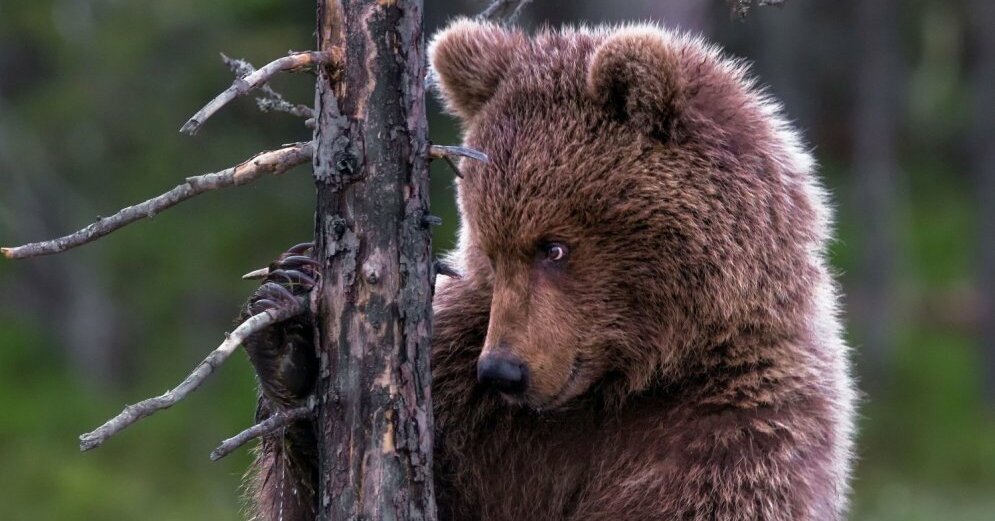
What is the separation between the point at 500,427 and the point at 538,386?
449 millimetres

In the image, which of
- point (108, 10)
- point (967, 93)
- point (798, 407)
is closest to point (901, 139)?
point (967, 93)

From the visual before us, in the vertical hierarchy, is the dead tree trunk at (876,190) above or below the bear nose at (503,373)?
below

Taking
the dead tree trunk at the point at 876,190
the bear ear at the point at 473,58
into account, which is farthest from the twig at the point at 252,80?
the dead tree trunk at the point at 876,190

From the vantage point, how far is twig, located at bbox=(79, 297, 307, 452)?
252 cm

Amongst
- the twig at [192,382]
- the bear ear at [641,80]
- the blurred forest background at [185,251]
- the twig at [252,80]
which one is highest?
the twig at [252,80]

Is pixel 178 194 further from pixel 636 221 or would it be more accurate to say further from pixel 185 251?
pixel 185 251

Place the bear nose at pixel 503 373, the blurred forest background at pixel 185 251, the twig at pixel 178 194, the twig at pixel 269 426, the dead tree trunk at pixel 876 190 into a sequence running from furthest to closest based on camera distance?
the dead tree trunk at pixel 876 190 < the blurred forest background at pixel 185 251 < the bear nose at pixel 503 373 < the twig at pixel 269 426 < the twig at pixel 178 194

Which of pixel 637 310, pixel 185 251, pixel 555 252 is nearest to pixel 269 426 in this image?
pixel 555 252

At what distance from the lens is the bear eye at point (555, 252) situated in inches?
145

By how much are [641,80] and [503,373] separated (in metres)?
0.92

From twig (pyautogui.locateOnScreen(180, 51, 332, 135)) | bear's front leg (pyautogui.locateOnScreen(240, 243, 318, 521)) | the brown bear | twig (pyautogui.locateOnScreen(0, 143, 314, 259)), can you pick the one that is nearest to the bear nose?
the brown bear

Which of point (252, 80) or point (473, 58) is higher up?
point (252, 80)

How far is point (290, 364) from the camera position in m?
3.20

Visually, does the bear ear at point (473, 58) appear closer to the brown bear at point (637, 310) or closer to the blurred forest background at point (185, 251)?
the brown bear at point (637, 310)
